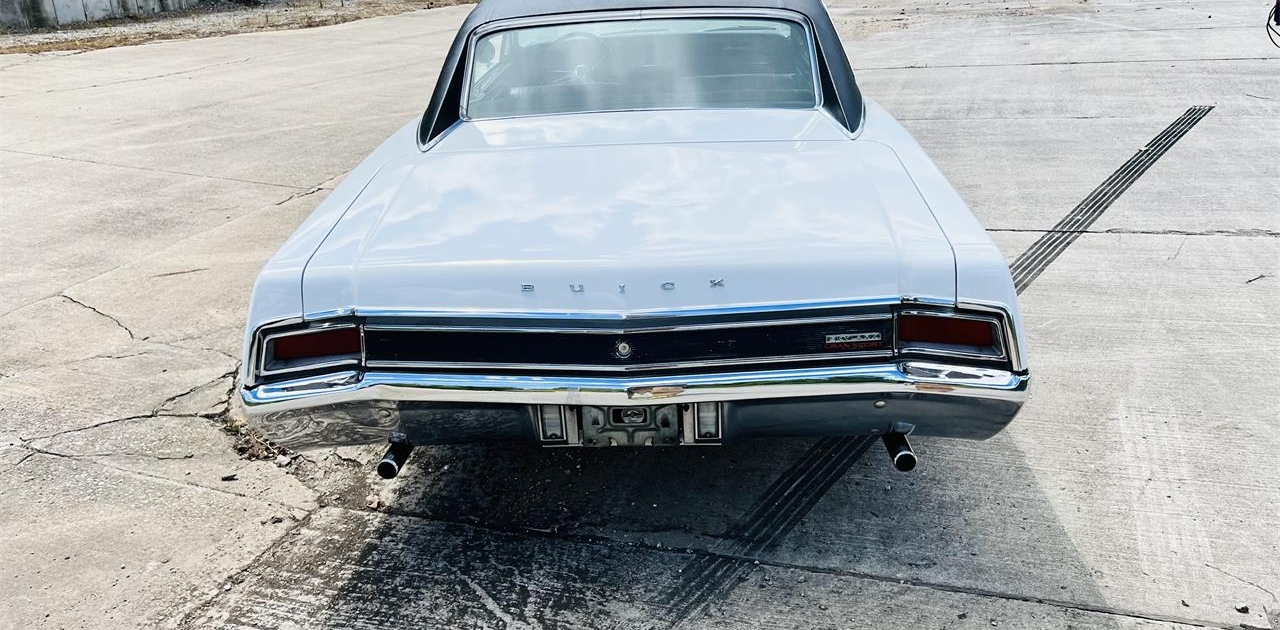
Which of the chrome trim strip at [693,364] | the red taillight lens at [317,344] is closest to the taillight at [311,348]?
the red taillight lens at [317,344]

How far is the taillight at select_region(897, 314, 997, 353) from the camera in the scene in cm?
259

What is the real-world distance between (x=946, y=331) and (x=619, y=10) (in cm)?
205

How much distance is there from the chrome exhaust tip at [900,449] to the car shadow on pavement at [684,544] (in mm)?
384

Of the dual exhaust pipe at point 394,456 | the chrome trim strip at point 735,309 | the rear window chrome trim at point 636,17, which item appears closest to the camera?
the chrome trim strip at point 735,309

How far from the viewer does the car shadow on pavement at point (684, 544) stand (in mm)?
2830

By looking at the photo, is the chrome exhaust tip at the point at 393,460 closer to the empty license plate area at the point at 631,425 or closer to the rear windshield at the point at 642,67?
the empty license plate area at the point at 631,425

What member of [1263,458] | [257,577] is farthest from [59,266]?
[1263,458]

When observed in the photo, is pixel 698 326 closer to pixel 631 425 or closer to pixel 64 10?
pixel 631 425

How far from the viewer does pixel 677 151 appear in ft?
10.7

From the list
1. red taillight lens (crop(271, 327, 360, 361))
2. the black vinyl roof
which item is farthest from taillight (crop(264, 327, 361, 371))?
the black vinyl roof

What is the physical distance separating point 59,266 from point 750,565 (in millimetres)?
4759

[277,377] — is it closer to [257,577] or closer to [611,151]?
[257,577]

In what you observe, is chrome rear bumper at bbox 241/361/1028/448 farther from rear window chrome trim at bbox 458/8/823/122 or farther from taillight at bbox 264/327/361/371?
→ rear window chrome trim at bbox 458/8/823/122

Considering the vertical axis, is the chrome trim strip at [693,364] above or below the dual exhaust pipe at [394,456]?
above
